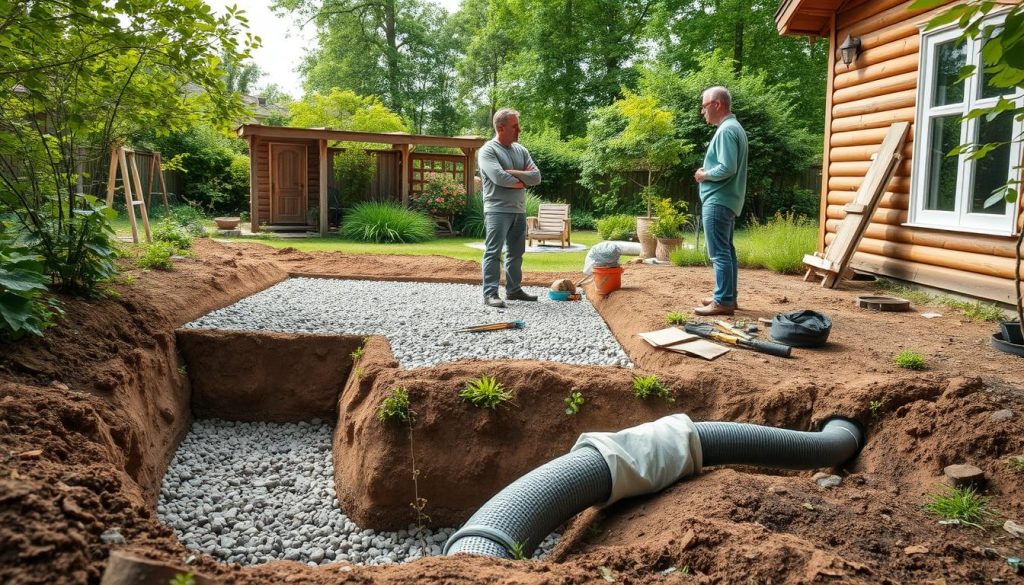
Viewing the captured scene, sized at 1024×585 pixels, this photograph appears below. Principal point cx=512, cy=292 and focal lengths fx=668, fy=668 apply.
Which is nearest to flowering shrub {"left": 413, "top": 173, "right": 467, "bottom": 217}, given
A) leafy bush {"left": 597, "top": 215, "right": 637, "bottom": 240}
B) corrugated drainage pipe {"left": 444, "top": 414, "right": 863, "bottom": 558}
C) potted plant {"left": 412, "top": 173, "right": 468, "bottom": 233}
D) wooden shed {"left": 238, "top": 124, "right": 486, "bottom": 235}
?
potted plant {"left": 412, "top": 173, "right": 468, "bottom": 233}

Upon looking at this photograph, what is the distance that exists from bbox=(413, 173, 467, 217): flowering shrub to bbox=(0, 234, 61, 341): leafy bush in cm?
1231

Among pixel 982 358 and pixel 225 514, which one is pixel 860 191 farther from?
pixel 225 514

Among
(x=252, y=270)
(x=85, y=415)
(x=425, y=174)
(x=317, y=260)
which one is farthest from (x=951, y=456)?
(x=425, y=174)

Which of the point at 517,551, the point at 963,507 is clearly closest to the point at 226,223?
the point at 517,551

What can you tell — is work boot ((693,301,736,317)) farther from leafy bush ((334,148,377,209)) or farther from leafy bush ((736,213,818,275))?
leafy bush ((334,148,377,209))

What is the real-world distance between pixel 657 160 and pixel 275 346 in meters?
11.0

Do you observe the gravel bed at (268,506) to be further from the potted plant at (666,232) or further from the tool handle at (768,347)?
the potted plant at (666,232)

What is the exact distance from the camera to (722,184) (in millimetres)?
5441

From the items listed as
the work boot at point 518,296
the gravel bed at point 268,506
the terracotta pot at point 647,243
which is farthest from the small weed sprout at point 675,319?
the terracotta pot at point 647,243

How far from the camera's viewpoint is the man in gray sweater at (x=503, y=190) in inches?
247

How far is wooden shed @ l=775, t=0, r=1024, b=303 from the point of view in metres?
5.94

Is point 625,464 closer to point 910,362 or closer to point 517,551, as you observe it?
point 517,551

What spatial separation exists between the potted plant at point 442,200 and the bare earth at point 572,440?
33.4 ft

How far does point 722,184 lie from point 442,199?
11184mm
